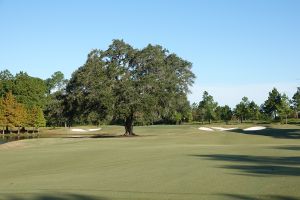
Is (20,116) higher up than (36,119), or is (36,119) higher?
(20,116)

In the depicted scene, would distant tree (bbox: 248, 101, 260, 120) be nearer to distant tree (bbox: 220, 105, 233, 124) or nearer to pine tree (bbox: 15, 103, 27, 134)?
distant tree (bbox: 220, 105, 233, 124)

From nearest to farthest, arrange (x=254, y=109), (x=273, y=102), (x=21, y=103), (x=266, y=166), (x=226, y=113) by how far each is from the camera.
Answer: (x=266, y=166)
(x=273, y=102)
(x=21, y=103)
(x=254, y=109)
(x=226, y=113)

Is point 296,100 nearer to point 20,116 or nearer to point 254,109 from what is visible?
point 254,109

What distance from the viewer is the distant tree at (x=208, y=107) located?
115 m

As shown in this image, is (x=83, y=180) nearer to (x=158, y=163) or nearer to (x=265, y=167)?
(x=158, y=163)

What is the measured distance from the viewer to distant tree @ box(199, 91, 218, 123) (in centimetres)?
11524

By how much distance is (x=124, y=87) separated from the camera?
53.4 metres

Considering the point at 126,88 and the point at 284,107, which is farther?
the point at 284,107

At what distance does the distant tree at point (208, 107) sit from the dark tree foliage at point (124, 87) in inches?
2228

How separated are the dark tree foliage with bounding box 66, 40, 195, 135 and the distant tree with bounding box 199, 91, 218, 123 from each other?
5659cm

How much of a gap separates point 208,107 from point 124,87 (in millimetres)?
64899

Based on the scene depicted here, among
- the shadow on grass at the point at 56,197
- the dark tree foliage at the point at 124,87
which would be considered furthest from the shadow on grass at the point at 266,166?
the dark tree foliage at the point at 124,87

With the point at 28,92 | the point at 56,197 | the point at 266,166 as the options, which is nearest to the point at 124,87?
the point at 266,166

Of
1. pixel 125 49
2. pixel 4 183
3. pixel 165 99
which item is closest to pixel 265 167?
pixel 4 183
